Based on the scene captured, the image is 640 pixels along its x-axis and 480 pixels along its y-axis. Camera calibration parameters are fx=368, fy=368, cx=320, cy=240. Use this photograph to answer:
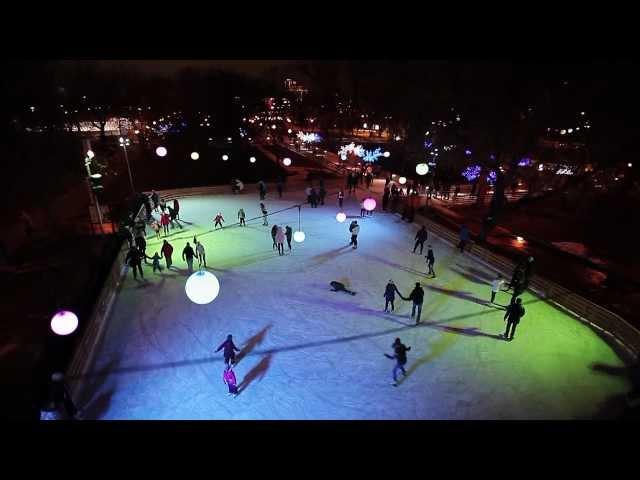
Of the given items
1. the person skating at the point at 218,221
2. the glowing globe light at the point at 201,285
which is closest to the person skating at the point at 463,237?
the person skating at the point at 218,221

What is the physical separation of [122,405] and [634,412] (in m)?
10.2

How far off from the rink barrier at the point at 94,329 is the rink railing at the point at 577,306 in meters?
12.5

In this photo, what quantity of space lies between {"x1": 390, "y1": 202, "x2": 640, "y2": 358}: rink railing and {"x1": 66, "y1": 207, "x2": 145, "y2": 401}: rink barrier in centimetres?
1255

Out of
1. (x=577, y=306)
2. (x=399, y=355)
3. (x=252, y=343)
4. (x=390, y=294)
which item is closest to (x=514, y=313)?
(x=577, y=306)

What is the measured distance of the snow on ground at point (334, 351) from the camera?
757 centimetres

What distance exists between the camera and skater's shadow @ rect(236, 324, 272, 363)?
29.2ft

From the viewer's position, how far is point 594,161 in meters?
15.1

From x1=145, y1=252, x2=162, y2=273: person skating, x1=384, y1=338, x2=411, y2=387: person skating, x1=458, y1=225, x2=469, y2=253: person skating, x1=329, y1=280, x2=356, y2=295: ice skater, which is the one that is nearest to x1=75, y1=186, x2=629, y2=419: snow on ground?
x1=329, y1=280, x2=356, y2=295: ice skater

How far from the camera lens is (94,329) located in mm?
9211

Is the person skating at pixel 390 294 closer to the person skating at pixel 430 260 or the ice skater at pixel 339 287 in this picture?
the ice skater at pixel 339 287

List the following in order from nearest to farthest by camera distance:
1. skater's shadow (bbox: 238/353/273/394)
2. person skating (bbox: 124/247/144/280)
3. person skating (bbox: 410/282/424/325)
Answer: skater's shadow (bbox: 238/353/273/394)
person skating (bbox: 410/282/424/325)
person skating (bbox: 124/247/144/280)

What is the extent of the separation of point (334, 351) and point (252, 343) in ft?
6.84

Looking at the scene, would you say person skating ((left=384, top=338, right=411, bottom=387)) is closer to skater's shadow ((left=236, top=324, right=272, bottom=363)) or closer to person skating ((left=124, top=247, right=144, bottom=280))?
skater's shadow ((left=236, top=324, right=272, bottom=363))

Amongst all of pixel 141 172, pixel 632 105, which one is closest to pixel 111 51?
pixel 632 105
